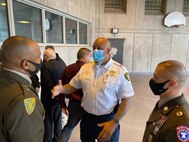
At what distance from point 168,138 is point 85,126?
107cm

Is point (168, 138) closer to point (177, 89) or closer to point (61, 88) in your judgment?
point (177, 89)

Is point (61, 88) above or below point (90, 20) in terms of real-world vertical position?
below

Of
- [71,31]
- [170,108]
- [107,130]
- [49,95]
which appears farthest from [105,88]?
[71,31]

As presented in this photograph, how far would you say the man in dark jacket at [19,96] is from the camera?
0.85m

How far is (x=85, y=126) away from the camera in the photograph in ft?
5.99

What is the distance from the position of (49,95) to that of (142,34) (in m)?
7.16

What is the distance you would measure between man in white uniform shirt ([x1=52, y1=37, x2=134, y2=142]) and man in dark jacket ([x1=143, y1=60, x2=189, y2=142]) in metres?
0.43

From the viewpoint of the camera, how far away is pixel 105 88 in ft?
5.36

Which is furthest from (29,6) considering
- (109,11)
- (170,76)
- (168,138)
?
(109,11)

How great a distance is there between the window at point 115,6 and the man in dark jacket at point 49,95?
671 centimetres

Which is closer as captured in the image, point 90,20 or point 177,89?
point 177,89

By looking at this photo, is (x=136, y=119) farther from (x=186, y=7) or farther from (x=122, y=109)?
(x=186, y=7)

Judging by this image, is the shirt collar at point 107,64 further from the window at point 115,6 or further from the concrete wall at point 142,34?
the window at point 115,6

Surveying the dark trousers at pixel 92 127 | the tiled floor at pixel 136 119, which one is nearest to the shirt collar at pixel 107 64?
the dark trousers at pixel 92 127
